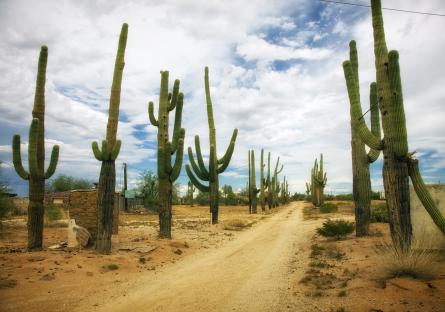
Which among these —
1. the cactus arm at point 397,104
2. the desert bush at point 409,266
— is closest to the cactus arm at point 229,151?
the cactus arm at point 397,104

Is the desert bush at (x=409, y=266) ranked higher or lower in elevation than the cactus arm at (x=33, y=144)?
lower

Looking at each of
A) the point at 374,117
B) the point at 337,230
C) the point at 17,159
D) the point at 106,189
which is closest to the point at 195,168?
the point at 337,230

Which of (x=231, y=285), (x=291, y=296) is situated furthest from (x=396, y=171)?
(x=231, y=285)

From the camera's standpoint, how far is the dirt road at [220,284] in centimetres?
509

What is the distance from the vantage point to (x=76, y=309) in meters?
5.10

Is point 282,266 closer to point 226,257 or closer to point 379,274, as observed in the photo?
point 226,257

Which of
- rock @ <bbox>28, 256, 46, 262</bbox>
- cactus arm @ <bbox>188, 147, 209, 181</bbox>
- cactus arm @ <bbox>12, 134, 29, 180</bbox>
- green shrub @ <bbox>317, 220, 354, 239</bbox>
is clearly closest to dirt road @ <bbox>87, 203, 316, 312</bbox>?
green shrub @ <bbox>317, 220, 354, 239</bbox>

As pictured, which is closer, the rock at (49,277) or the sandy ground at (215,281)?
the sandy ground at (215,281)

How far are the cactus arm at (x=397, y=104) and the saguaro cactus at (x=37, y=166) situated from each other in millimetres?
8928

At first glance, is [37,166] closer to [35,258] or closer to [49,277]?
[35,258]

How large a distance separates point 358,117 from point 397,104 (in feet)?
4.69

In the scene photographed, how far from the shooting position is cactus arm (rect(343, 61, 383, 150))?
25.5ft

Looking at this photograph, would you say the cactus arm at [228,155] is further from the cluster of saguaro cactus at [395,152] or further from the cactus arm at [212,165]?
the cluster of saguaro cactus at [395,152]

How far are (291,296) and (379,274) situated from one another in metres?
A: 1.62
